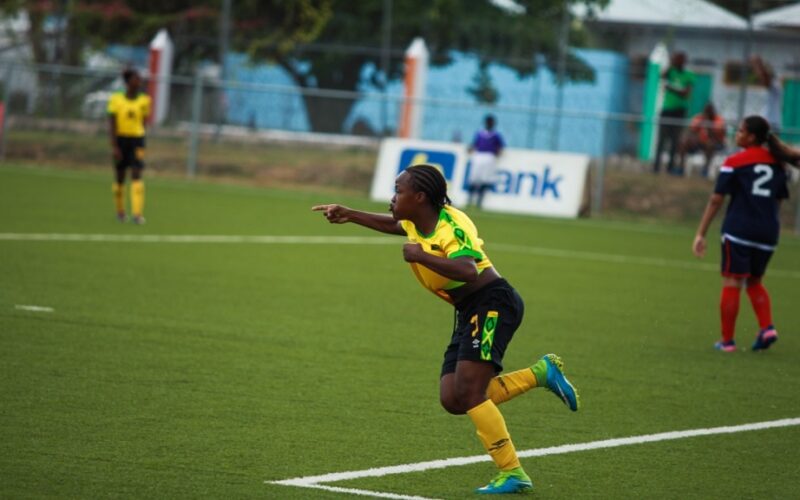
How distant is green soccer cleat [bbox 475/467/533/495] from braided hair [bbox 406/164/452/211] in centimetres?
128

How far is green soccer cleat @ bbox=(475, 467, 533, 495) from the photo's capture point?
6.22m

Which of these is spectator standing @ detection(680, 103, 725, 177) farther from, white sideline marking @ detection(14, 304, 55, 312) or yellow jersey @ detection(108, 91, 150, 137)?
white sideline marking @ detection(14, 304, 55, 312)

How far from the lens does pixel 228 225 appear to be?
19.9 meters

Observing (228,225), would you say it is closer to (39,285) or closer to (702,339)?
(39,285)

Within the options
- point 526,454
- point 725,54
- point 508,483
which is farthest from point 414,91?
point 508,483

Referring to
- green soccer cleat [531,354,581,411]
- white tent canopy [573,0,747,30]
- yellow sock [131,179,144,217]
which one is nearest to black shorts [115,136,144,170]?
yellow sock [131,179,144,217]

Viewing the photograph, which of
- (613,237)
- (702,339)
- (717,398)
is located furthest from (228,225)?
(717,398)

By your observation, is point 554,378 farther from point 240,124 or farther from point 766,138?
point 240,124

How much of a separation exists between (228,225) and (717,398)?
38.7 ft

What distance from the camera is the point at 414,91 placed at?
2977cm

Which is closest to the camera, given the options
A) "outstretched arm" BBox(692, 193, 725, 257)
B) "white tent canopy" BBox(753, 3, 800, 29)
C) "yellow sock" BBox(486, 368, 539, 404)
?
"yellow sock" BBox(486, 368, 539, 404)

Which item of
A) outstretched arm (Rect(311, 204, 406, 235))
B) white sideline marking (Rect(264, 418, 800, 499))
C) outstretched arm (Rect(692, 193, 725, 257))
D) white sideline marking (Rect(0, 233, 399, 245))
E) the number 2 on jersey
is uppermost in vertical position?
the number 2 on jersey

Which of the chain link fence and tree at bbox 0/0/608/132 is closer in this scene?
the chain link fence

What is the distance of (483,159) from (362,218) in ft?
60.7
